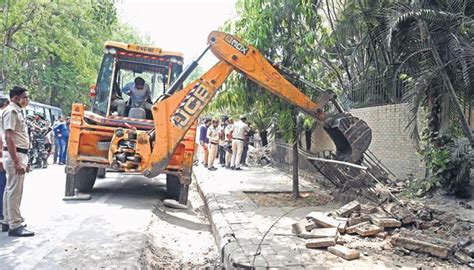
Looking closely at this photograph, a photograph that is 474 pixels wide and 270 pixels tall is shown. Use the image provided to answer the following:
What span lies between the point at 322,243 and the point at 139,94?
5.60 m

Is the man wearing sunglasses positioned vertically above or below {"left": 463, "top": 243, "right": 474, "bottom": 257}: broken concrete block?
above

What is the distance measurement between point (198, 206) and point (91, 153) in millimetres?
2483

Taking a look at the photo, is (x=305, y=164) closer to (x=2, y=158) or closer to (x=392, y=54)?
(x=392, y=54)

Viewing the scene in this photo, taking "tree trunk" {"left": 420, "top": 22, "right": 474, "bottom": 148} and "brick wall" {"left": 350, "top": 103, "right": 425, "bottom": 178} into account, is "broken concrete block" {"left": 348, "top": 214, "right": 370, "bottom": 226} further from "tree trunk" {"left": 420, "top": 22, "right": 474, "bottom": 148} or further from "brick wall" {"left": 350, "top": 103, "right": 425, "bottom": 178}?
"brick wall" {"left": 350, "top": 103, "right": 425, "bottom": 178}

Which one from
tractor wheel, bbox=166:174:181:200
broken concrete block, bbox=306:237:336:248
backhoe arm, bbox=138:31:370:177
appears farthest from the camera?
tractor wheel, bbox=166:174:181:200

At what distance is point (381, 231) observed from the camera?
539 centimetres

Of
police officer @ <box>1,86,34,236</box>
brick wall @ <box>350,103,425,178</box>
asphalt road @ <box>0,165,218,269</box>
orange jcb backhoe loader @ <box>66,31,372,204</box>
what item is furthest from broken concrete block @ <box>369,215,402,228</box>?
police officer @ <box>1,86,34,236</box>

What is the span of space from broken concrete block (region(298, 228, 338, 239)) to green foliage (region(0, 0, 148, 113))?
12.2 metres

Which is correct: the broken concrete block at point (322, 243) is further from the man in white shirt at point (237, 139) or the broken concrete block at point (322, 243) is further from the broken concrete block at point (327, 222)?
the man in white shirt at point (237, 139)

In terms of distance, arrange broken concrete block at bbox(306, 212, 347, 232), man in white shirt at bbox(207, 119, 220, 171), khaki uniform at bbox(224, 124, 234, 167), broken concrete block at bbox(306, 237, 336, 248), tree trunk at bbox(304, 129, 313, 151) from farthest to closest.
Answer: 1. khaki uniform at bbox(224, 124, 234, 167)
2. man in white shirt at bbox(207, 119, 220, 171)
3. tree trunk at bbox(304, 129, 313, 151)
4. broken concrete block at bbox(306, 212, 347, 232)
5. broken concrete block at bbox(306, 237, 336, 248)

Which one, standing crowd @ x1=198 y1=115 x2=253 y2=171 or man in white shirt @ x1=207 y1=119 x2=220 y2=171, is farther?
man in white shirt @ x1=207 y1=119 x2=220 y2=171

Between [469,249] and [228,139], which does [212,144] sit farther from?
[469,249]

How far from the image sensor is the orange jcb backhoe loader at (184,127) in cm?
695

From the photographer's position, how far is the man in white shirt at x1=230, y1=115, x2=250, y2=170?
45.7 feet
